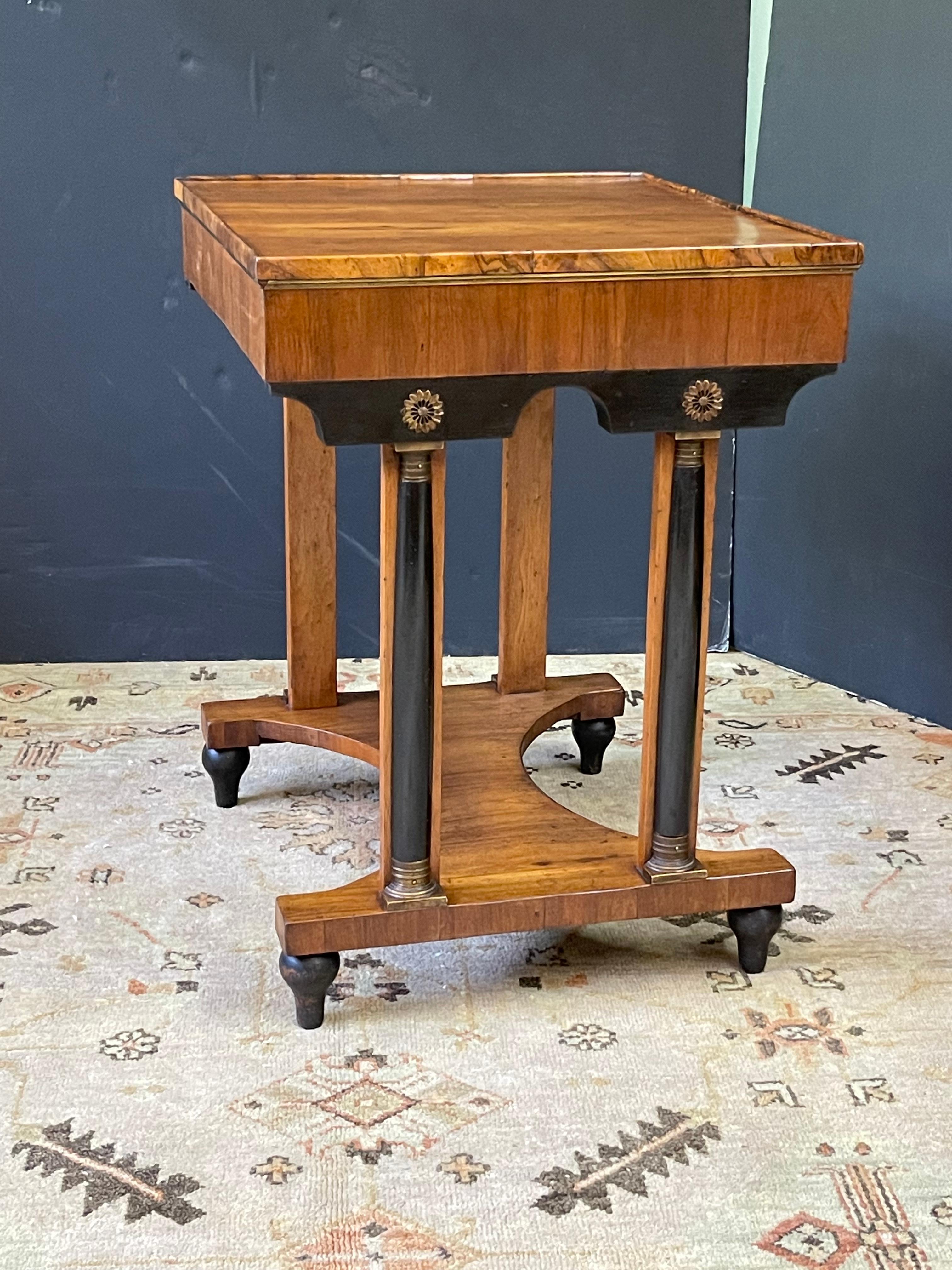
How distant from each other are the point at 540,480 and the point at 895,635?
2.70 feet

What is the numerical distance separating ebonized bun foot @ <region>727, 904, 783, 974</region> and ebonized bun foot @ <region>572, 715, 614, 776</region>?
2.04ft

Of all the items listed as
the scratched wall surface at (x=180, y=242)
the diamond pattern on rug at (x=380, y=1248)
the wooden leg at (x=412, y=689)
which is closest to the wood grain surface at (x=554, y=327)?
the wooden leg at (x=412, y=689)

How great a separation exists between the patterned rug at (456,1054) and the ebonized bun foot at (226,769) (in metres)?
0.03

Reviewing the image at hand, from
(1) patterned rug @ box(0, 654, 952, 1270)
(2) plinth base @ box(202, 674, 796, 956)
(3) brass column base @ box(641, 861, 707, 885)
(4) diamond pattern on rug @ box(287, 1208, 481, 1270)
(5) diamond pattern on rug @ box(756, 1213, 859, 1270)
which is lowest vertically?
(1) patterned rug @ box(0, 654, 952, 1270)

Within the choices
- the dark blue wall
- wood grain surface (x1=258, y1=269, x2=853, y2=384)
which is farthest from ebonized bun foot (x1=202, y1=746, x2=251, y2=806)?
the dark blue wall

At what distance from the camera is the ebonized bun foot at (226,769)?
2.48 meters

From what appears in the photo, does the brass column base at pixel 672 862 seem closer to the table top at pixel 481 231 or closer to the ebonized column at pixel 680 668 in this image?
the ebonized column at pixel 680 668

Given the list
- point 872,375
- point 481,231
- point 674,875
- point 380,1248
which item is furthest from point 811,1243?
point 872,375

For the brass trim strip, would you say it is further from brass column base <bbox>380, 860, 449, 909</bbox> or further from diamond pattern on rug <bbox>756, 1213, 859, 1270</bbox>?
diamond pattern on rug <bbox>756, 1213, 859, 1270</bbox>

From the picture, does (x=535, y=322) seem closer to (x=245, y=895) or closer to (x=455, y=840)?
(x=455, y=840)

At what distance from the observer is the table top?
163cm

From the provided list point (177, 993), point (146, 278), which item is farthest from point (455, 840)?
point (146, 278)

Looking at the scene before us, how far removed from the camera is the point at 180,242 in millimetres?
2871

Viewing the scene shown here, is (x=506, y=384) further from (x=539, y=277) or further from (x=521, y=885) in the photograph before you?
(x=521, y=885)
